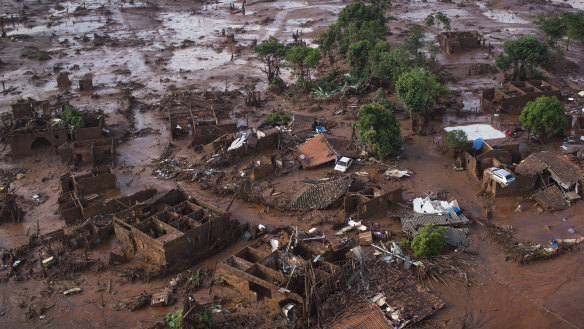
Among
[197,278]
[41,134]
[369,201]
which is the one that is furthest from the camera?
[41,134]

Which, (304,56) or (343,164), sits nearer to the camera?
(343,164)

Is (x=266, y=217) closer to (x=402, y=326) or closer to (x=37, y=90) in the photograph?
(x=402, y=326)

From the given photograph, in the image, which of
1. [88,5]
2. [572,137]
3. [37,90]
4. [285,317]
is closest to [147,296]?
[285,317]

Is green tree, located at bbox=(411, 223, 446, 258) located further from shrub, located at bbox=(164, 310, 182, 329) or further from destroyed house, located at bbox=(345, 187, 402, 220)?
shrub, located at bbox=(164, 310, 182, 329)

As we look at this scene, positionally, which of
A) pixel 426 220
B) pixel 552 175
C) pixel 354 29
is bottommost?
pixel 426 220

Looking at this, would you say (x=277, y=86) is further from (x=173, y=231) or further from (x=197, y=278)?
(x=197, y=278)

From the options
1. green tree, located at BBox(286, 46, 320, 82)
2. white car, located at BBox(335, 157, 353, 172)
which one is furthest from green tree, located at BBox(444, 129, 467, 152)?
green tree, located at BBox(286, 46, 320, 82)

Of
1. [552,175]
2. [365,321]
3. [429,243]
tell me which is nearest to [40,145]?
[365,321]
